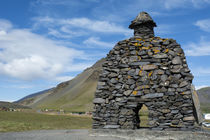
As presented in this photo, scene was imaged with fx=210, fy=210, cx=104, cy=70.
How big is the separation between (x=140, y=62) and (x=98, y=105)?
3.22 metres

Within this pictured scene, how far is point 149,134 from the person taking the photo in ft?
33.2

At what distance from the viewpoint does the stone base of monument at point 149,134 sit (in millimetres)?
9445

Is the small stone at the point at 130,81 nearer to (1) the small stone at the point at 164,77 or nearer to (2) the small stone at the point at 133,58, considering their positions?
(2) the small stone at the point at 133,58

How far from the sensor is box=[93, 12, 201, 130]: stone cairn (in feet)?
32.9

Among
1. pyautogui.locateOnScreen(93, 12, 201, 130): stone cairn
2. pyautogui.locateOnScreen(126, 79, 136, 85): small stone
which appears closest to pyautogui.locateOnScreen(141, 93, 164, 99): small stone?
pyautogui.locateOnScreen(93, 12, 201, 130): stone cairn

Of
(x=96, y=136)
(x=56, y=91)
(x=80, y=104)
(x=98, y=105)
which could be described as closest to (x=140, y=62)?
(x=98, y=105)

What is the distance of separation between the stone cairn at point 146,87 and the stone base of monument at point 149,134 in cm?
24

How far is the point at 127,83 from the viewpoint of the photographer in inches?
434

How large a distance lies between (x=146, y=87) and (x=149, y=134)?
2284 millimetres

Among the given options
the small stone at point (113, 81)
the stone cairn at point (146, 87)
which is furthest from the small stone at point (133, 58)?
the small stone at point (113, 81)

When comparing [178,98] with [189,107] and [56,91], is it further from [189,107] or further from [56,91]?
[56,91]

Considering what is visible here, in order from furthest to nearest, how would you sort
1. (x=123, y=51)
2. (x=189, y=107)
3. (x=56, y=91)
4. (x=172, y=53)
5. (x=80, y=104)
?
(x=56, y=91), (x=80, y=104), (x=123, y=51), (x=172, y=53), (x=189, y=107)

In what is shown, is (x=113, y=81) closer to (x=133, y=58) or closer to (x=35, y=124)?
(x=133, y=58)

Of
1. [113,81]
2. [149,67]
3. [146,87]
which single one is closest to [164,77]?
[149,67]
